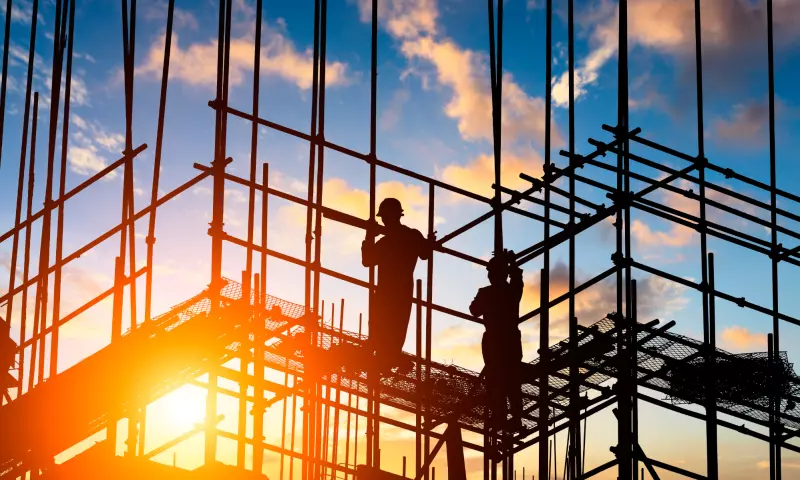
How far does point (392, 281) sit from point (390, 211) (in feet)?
2.12

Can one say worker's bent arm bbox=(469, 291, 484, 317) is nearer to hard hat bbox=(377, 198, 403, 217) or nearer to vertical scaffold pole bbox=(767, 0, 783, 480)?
hard hat bbox=(377, 198, 403, 217)

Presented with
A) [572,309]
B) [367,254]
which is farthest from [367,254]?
[572,309]

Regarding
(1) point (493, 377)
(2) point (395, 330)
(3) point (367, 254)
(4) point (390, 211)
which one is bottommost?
(1) point (493, 377)

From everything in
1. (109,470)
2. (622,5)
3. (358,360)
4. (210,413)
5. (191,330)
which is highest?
(622,5)

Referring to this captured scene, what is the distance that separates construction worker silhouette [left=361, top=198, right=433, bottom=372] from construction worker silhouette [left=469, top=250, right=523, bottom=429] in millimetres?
950

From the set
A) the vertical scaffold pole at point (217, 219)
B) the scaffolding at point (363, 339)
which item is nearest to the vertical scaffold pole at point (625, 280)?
the scaffolding at point (363, 339)

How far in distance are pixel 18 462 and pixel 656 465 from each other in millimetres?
7383

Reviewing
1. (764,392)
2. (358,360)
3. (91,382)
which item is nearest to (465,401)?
(358,360)

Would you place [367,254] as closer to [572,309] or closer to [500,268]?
[500,268]

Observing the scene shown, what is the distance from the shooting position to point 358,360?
8.62m

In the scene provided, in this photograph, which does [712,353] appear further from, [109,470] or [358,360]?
[109,470]

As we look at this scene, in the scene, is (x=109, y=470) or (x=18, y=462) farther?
(x=18, y=462)

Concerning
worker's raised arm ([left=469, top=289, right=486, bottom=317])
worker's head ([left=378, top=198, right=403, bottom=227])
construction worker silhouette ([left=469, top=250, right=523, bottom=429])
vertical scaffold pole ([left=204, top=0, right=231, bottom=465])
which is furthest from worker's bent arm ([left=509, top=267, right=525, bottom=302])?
vertical scaffold pole ([left=204, top=0, right=231, bottom=465])

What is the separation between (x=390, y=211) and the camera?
8773mm
